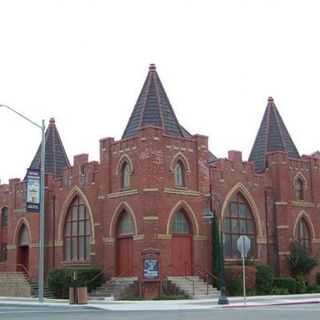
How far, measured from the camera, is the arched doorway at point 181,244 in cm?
3794

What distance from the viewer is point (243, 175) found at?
4256cm

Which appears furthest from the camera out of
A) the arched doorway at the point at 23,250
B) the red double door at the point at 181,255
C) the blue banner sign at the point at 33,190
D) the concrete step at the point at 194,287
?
the arched doorway at the point at 23,250

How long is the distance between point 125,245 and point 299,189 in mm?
13054

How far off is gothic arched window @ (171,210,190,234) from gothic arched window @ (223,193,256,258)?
3200 millimetres

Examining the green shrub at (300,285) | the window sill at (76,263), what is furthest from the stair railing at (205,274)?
the window sill at (76,263)

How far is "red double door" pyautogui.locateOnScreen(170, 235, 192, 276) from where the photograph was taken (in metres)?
37.9

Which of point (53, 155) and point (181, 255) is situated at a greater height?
point (53, 155)

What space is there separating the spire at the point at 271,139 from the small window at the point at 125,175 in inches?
416

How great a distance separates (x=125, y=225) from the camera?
39.0m

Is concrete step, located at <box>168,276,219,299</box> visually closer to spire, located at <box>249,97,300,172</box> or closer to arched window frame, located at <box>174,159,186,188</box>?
arched window frame, located at <box>174,159,186,188</box>

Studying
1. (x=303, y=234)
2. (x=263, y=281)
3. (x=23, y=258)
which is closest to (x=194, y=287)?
(x=263, y=281)

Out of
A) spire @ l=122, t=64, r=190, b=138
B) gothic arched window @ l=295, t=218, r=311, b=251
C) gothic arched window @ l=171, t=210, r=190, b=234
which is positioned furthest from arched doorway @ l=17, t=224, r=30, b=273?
gothic arched window @ l=295, t=218, r=311, b=251

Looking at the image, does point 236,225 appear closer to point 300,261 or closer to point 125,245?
point 300,261

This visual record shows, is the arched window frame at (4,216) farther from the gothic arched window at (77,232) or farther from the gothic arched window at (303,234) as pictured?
the gothic arched window at (303,234)
